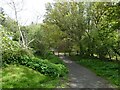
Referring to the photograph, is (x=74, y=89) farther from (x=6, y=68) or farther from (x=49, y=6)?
(x=49, y=6)

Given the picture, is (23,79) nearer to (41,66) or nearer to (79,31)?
(41,66)

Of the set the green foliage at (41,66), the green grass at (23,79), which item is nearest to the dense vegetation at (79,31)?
the green foliage at (41,66)

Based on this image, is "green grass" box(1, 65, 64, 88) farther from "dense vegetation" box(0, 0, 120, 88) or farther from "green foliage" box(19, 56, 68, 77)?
"dense vegetation" box(0, 0, 120, 88)

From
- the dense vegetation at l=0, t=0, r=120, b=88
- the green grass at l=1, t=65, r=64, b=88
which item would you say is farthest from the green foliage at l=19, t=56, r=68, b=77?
the green grass at l=1, t=65, r=64, b=88

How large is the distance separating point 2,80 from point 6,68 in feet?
5.45

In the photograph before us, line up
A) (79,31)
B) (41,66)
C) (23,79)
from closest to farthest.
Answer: (23,79) < (41,66) < (79,31)

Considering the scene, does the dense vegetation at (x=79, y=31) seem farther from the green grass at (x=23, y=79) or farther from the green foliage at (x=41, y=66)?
the green grass at (x=23, y=79)

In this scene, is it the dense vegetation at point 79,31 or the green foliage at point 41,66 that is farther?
the dense vegetation at point 79,31

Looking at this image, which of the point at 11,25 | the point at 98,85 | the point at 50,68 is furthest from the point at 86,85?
→ the point at 11,25

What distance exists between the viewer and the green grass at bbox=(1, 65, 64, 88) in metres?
8.84

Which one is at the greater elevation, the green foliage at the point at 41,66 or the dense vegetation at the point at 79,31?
the dense vegetation at the point at 79,31

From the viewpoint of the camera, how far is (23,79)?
948 cm

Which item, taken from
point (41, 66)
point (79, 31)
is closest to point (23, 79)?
point (41, 66)

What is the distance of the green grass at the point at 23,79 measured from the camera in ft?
29.0
